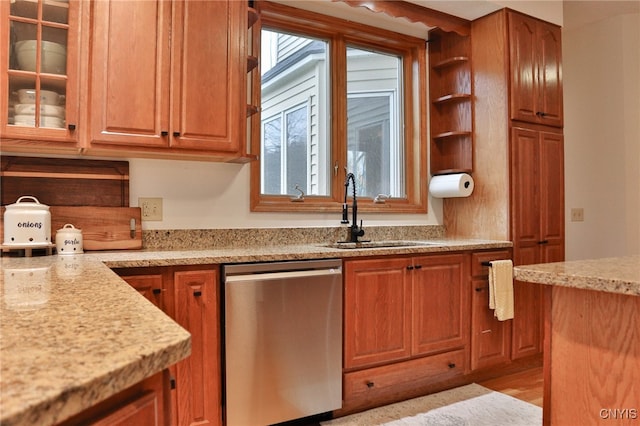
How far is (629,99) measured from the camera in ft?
11.5

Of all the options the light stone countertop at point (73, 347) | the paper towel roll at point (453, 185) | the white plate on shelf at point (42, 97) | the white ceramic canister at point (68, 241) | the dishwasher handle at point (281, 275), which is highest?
the white plate on shelf at point (42, 97)

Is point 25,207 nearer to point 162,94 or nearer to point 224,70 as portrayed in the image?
point 162,94

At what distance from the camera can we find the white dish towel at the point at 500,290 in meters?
2.63

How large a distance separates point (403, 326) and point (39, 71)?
216cm

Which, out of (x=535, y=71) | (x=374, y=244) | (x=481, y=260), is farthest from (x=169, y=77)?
(x=535, y=71)

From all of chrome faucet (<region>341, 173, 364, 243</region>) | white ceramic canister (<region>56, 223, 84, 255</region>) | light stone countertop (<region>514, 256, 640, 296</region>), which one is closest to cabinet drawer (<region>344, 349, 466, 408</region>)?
chrome faucet (<region>341, 173, 364, 243</region>)

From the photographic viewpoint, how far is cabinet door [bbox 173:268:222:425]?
1830 mm

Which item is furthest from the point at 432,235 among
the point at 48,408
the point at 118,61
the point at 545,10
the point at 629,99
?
the point at 48,408

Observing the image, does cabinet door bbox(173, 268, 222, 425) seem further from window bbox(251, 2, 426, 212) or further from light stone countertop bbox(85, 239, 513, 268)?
window bbox(251, 2, 426, 212)

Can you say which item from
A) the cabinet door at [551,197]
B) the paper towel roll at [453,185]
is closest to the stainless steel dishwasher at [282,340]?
the paper towel roll at [453,185]

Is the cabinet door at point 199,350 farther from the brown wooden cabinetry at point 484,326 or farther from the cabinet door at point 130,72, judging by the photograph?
the brown wooden cabinetry at point 484,326

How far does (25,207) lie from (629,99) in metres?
4.28

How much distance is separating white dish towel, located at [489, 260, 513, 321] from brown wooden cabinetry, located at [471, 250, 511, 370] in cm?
6

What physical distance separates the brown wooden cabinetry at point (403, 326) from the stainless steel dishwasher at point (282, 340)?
0.12 metres
